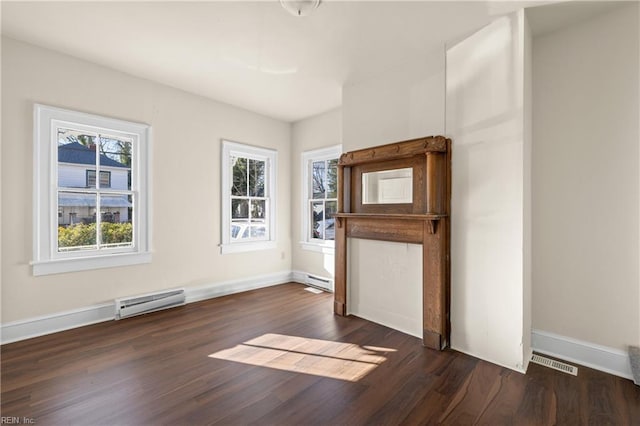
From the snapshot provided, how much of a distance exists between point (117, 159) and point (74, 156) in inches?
15.4

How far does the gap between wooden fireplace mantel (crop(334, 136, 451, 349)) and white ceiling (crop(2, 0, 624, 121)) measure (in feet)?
3.00

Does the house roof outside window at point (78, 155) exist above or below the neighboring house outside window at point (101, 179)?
above

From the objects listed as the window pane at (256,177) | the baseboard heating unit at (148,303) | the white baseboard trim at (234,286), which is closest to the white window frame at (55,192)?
the baseboard heating unit at (148,303)

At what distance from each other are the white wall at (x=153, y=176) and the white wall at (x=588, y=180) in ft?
11.8

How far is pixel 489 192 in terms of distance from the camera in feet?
8.11

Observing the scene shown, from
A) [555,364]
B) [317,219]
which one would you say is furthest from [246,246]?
[555,364]

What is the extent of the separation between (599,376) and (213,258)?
419 centimetres

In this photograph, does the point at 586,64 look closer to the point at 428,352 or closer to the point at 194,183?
the point at 428,352

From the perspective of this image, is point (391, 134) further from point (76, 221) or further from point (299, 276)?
point (76, 221)

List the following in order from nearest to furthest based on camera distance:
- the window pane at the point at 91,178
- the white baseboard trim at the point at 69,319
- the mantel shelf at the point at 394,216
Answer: the mantel shelf at the point at 394,216 → the white baseboard trim at the point at 69,319 → the window pane at the point at 91,178

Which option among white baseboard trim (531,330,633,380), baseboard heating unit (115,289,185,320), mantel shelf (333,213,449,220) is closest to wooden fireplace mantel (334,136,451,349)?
mantel shelf (333,213,449,220)

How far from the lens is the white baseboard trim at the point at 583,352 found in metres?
2.26

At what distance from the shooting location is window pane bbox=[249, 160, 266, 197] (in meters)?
4.78

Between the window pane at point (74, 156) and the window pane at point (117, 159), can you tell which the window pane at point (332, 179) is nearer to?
the window pane at point (117, 159)
